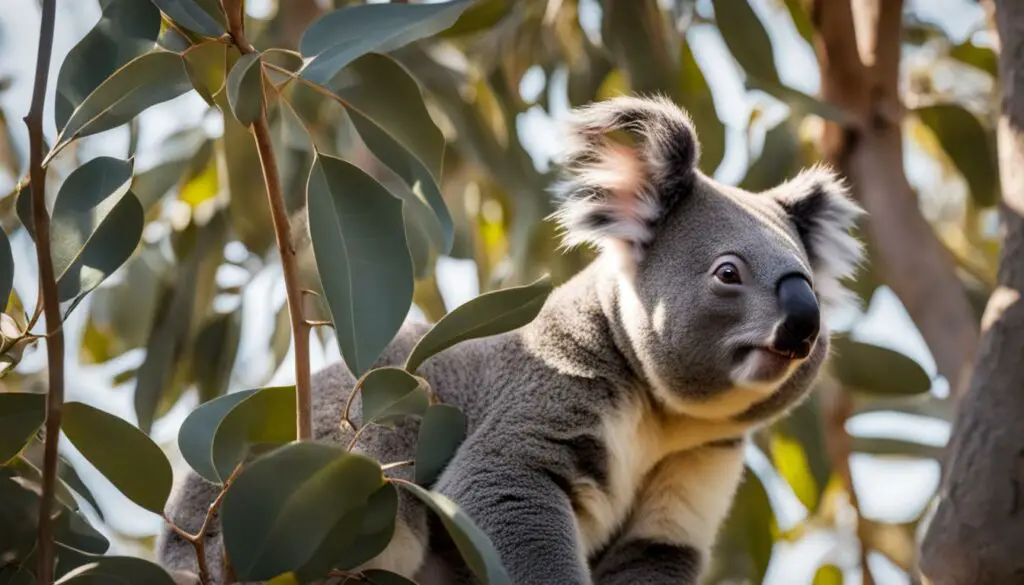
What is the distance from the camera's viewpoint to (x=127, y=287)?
15.3 feet

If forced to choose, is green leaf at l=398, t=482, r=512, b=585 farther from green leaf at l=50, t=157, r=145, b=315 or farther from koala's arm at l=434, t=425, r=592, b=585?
koala's arm at l=434, t=425, r=592, b=585

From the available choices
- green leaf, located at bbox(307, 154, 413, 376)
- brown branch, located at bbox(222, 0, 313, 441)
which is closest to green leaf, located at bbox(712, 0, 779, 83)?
green leaf, located at bbox(307, 154, 413, 376)

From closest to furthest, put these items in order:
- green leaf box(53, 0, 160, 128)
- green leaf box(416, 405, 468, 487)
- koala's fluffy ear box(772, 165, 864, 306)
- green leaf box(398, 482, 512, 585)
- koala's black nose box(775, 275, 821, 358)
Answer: green leaf box(398, 482, 512, 585), green leaf box(53, 0, 160, 128), green leaf box(416, 405, 468, 487), koala's black nose box(775, 275, 821, 358), koala's fluffy ear box(772, 165, 864, 306)

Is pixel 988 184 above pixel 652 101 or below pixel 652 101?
below

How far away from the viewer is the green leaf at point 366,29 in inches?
79.6

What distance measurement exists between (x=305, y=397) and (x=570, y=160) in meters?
1.37

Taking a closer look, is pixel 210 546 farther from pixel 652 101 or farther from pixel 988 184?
pixel 988 184

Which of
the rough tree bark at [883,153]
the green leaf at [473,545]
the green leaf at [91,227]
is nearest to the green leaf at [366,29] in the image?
the green leaf at [91,227]

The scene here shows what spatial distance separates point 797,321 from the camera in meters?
2.63

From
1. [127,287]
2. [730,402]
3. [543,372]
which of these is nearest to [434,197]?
[543,372]

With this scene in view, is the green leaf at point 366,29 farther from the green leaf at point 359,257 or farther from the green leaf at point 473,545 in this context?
the green leaf at point 473,545

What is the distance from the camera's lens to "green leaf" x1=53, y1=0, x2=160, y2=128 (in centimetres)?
215

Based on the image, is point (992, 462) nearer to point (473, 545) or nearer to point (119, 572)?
point (473, 545)

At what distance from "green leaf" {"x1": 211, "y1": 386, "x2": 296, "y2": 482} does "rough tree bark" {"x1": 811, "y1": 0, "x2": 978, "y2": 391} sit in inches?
98.0
